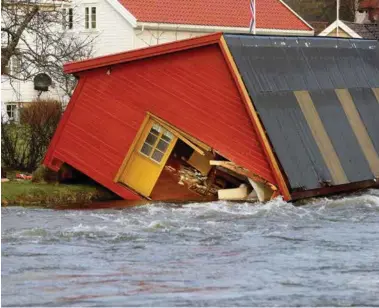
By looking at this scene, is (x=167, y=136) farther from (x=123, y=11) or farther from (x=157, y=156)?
(x=123, y=11)

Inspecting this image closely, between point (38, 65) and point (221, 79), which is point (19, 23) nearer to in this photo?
point (38, 65)

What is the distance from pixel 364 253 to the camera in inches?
823

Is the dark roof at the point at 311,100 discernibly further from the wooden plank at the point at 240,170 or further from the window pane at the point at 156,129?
the window pane at the point at 156,129

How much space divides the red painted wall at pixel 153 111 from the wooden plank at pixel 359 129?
3941 mm

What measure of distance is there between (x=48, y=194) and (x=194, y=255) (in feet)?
30.7

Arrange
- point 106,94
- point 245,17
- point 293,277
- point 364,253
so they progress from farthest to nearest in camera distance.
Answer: point 245,17 → point 106,94 → point 364,253 → point 293,277

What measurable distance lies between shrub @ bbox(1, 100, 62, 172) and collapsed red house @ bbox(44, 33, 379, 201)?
2427 mm

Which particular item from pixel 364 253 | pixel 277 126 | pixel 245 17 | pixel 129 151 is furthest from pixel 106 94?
pixel 245 17

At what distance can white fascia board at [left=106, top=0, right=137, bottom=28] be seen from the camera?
2274 inches

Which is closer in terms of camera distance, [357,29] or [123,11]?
[123,11]

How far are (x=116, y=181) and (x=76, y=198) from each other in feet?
3.25

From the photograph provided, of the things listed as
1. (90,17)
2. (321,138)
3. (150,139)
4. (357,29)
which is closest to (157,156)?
(150,139)

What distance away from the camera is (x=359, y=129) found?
103 feet

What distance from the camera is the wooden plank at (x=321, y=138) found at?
1164 inches
